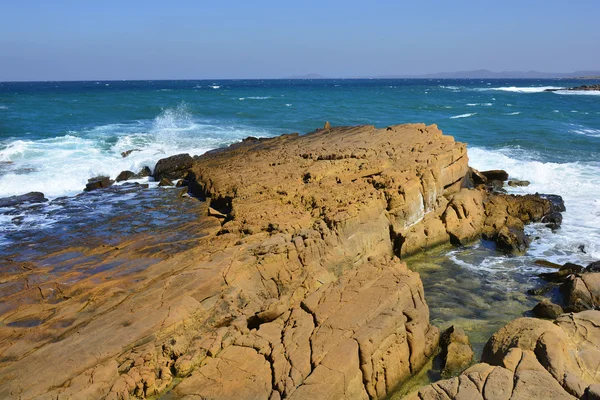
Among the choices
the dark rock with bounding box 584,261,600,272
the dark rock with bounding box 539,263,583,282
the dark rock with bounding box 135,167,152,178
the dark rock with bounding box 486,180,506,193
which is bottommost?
the dark rock with bounding box 539,263,583,282

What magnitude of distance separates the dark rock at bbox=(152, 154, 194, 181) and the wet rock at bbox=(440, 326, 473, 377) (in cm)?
1188

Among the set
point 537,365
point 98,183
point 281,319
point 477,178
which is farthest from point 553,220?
point 98,183

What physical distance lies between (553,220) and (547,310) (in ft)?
19.6

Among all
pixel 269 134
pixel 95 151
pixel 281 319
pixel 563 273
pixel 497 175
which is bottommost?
pixel 563 273

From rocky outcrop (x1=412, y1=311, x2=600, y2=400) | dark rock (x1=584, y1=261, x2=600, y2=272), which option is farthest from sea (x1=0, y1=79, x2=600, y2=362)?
rocky outcrop (x1=412, y1=311, x2=600, y2=400)

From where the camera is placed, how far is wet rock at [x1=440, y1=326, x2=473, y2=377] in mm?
6949

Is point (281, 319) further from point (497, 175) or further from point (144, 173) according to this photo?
point (497, 175)

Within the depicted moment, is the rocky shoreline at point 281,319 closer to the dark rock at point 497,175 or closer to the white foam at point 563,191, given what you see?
the white foam at point 563,191

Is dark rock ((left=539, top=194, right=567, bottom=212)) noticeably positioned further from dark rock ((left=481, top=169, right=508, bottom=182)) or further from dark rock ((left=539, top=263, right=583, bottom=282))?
dark rock ((left=539, top=263, right=583, bottom=282))

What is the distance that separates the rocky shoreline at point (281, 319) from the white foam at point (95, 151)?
8.40 m

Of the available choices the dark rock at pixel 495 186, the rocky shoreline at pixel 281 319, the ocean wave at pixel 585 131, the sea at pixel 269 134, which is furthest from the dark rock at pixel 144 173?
the ocean wave at pixel 585 131

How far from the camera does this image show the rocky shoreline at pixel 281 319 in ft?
19.2

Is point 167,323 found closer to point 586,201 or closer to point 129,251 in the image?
point 129,251

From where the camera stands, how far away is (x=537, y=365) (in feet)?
18.2
